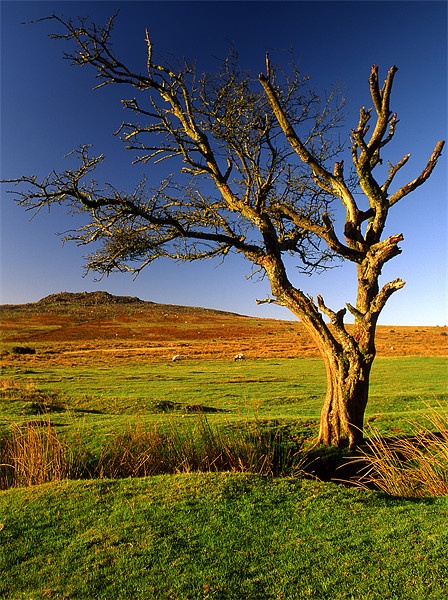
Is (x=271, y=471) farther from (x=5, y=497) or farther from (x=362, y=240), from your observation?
(x=362, y=240)

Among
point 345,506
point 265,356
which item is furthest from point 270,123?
point 265,356

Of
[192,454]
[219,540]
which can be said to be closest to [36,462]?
[192,454]

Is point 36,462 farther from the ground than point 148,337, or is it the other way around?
point 36,462

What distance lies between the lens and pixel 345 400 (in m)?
7.42

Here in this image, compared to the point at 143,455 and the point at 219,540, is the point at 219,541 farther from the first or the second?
the point at 143,455

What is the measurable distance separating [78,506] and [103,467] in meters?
1.90

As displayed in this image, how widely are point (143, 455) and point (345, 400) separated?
14.0 feet

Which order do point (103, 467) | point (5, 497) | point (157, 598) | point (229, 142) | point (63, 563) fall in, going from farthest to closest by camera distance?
point (229, 142)
point (103, 467)
point (5, 497)
point (63, 563)
point (157, 598)

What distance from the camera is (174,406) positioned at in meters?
12.8

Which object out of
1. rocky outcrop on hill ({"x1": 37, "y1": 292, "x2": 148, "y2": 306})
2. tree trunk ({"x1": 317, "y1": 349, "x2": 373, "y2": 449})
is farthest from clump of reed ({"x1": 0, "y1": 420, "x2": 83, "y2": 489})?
rocky outcrop on hill ({"x1": 37, "y1": 292, "x2": 148, "y2": 306})

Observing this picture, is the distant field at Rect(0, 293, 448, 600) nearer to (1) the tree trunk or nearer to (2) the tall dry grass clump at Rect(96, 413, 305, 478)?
(2) the tall dry grass clump at Rect(96, 413, 305, 478)

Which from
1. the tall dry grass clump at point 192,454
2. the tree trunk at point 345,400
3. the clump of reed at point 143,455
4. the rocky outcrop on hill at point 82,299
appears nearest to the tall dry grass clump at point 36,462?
the clump of reed at point 143,455

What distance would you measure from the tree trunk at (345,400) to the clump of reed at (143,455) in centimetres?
84

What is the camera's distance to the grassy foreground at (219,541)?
323 centimetres
